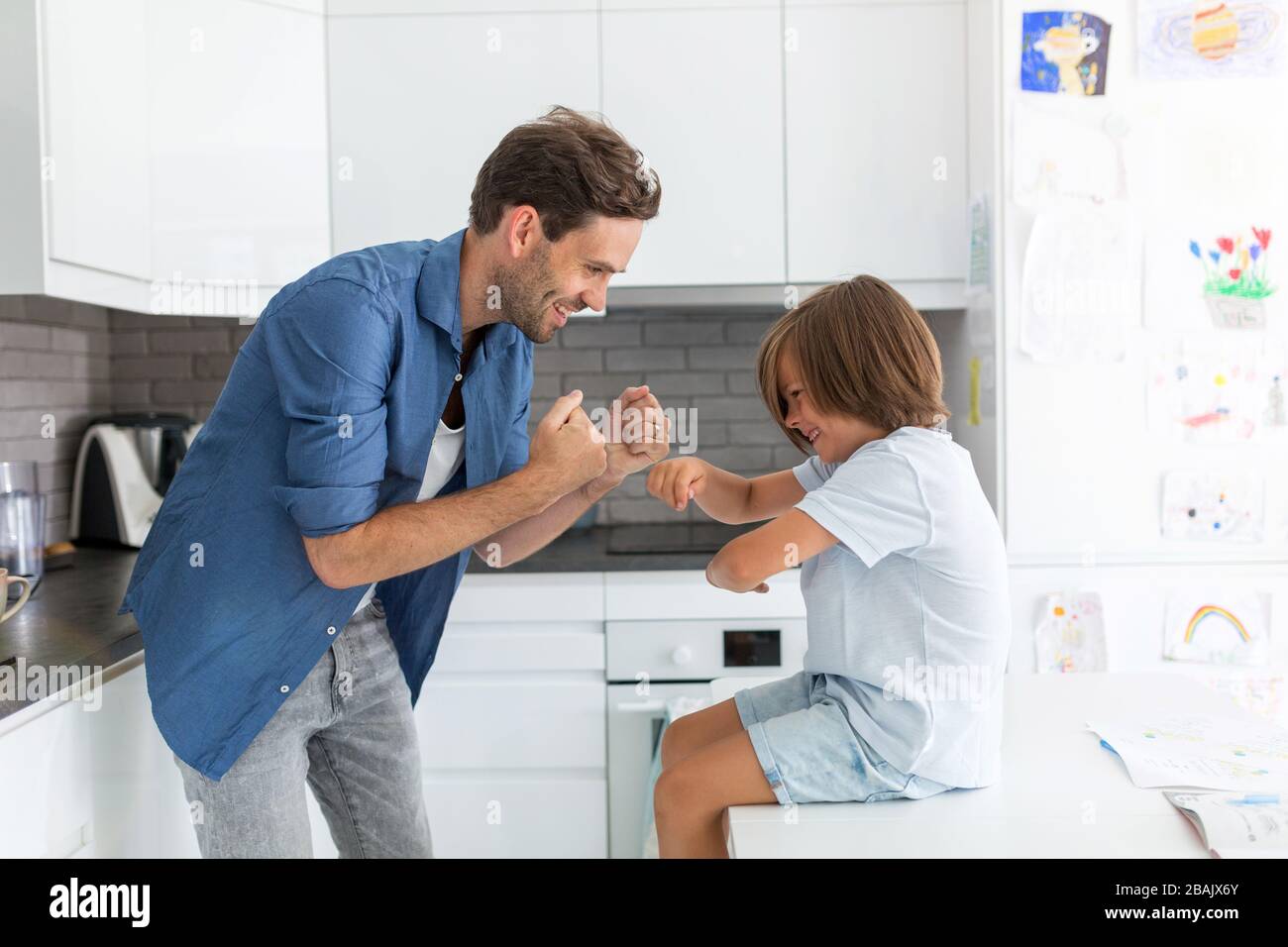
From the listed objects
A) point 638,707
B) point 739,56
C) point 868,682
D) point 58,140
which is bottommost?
point 638,707

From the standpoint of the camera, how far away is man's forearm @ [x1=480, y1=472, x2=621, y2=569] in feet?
5.25

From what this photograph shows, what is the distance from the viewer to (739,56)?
8.26ft

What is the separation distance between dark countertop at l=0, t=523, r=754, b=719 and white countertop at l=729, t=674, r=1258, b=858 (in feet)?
3.08

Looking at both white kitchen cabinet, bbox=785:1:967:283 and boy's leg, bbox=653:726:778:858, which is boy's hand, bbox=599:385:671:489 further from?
white kitchen cabinet, bbox=785:1:967:283

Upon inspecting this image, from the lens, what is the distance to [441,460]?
151 cm

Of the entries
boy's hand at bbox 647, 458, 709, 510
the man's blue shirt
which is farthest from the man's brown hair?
boy's hand at bbox 647, 458, 709, 510

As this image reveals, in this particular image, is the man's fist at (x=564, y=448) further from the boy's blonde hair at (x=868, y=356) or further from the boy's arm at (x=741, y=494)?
the boy's blonde hair at (x=868, y=356)

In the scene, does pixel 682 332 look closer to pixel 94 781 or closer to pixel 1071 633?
pixel 1071 633

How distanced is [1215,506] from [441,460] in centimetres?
170

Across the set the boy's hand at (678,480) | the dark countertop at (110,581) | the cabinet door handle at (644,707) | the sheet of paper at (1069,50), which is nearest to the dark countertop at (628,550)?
the dark countertop at (110,581)

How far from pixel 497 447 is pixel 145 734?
2.29 ft
